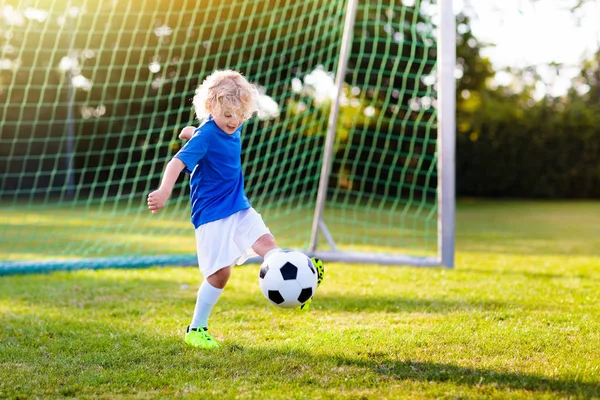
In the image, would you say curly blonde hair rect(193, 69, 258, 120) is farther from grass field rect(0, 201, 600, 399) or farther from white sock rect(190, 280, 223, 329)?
grass field rect(0, 201, 600, 399)

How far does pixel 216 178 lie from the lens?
3432 millimetres

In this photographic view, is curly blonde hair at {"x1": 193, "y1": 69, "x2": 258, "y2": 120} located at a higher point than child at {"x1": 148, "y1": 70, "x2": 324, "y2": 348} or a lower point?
higher

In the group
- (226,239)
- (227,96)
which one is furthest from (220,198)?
(227,96)

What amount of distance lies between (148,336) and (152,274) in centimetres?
230

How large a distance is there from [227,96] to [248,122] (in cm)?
992

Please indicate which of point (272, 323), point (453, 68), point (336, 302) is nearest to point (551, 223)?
point (453, 68)

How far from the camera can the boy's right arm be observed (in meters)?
3.07

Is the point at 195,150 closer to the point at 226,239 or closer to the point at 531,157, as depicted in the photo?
the point at 226,239

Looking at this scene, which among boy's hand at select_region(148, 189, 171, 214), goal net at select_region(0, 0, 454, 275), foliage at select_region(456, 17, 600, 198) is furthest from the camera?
foliage at select_region(456, 17, 600, 198)

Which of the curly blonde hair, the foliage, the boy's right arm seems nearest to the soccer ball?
the boy's right arm

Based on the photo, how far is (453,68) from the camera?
603cm

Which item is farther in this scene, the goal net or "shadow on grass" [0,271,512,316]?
the goal net

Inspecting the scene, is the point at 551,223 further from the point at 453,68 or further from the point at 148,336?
the point at 148,336

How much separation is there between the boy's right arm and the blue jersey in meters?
0.15
